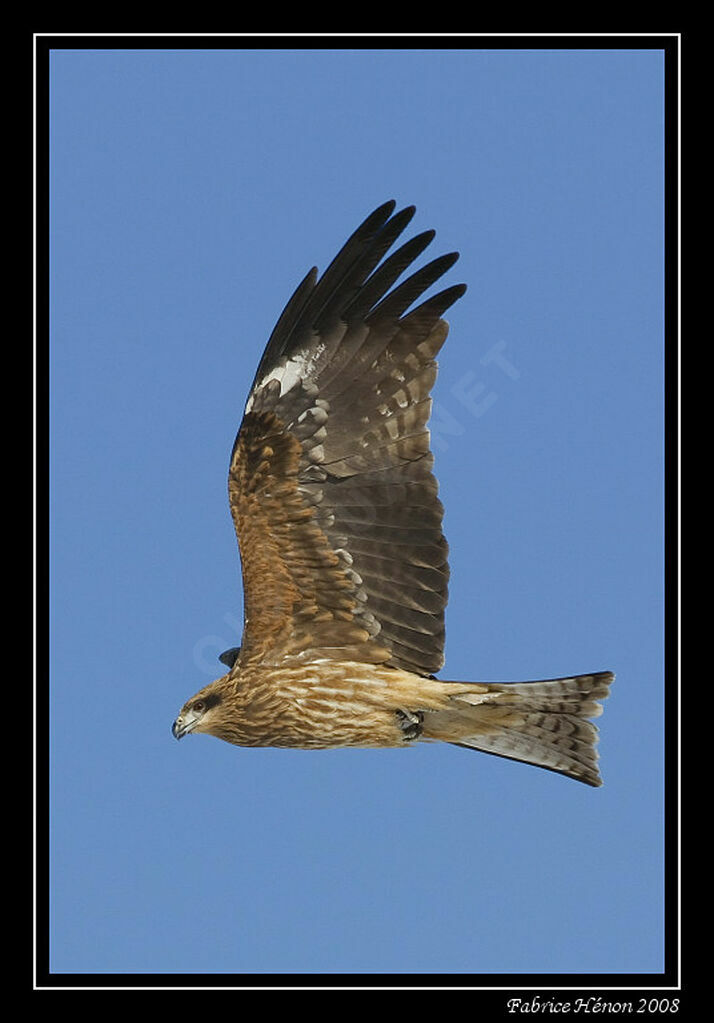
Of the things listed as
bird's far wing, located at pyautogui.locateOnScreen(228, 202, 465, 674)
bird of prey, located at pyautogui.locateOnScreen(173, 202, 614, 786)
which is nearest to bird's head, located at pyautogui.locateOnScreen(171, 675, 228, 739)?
bird of prey, located at pyautogui.locateOnScreen(173, 202, 614, 786)

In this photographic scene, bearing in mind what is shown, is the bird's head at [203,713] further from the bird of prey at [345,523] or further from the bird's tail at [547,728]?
the bird's tail at [547,728]

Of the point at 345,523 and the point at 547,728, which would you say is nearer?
the point at 345,523

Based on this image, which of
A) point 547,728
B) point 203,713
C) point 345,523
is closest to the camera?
point 345,523

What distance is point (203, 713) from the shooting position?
8844 mm

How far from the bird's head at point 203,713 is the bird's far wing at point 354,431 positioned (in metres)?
0.57

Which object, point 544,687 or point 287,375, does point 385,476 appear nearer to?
point 287,375

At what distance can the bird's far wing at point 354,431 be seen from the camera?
8.56 metres

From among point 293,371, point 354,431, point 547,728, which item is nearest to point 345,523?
point 354,431

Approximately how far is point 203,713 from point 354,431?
190 cm

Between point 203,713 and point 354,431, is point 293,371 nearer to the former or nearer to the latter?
point 354,431

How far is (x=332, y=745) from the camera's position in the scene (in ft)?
29.3

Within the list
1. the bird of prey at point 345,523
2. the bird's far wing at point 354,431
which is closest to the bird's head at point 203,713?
the bird of prey at point 345,523

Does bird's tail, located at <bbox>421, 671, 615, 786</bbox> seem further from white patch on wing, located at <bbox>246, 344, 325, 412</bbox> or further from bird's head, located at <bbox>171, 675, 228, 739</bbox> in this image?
white patch on wing, located at <bbox>246, 344, 325, 412</bbox>
